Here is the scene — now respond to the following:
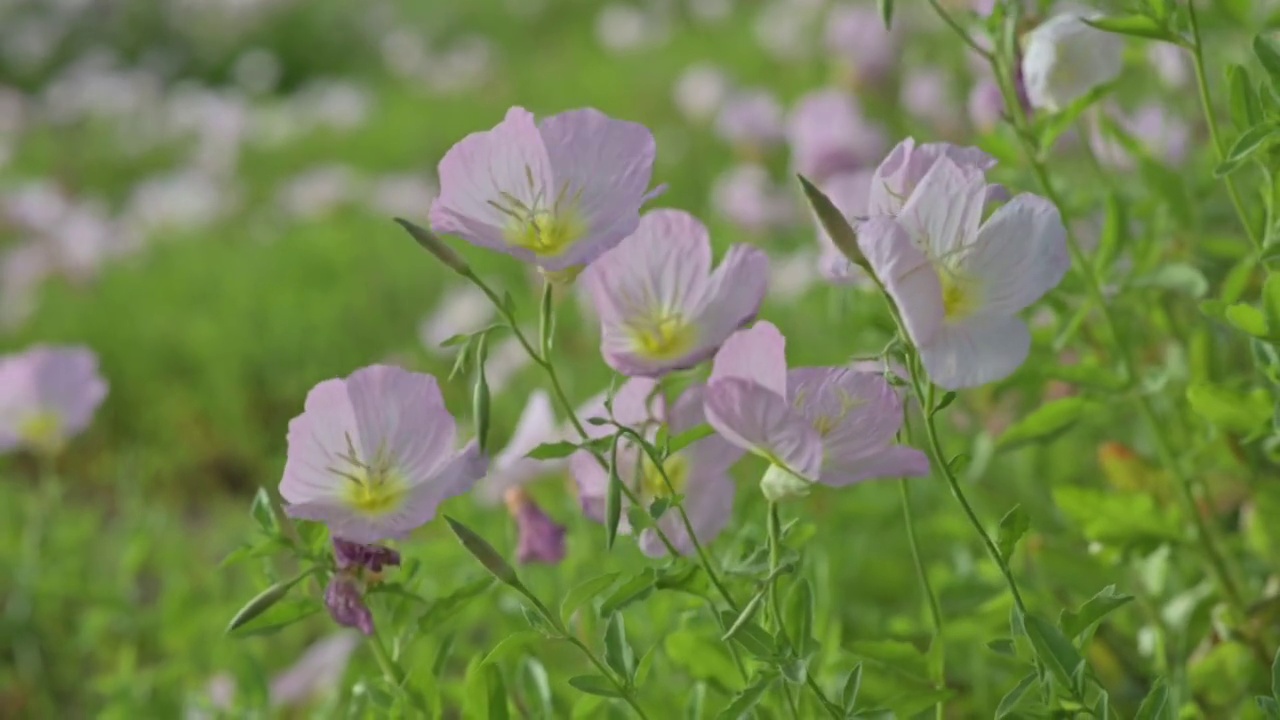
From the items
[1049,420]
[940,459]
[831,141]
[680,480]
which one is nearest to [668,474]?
[680,480]

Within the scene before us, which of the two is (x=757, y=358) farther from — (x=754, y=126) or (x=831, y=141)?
(x=754, y=126)

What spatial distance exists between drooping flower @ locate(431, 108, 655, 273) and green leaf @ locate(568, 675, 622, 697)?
0.73ft

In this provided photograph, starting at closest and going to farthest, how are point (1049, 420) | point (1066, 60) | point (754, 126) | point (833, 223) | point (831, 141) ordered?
1. point (833, 223)
2. point (1066, 60)
3. point (1049, 420)
4. point (831, 141)
5. point (754, 126)

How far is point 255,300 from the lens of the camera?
352cm

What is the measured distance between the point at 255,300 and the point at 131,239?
63 cm

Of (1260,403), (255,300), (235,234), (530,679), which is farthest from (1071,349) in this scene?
(235,234)

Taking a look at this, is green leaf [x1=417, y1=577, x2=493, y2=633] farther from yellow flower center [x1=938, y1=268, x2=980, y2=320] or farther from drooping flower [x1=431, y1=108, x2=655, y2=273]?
yellow flower center [x1=938, y1=268, x2=980, y2=320]

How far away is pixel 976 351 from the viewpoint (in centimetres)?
74

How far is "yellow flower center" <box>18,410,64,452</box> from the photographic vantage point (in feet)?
5.18

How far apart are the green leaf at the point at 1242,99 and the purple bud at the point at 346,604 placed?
0.59 meters

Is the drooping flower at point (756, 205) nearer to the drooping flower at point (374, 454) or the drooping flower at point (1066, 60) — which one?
the drooping flower at point (1066, 60)

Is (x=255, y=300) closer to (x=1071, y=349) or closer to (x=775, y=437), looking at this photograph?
(x=1071, y=349)

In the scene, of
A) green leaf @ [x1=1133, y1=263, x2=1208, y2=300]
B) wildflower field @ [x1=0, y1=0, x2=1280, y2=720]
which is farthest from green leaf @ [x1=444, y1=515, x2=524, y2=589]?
green leaf @ [x1=1133, y1=263, x2=1208, y2=300]

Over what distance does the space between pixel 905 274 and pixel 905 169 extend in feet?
0.31
